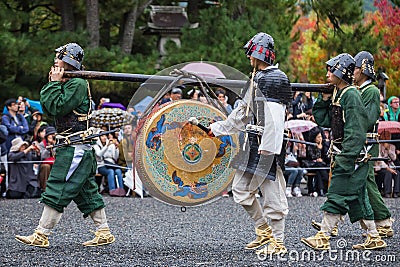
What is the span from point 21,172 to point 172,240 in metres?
5.02

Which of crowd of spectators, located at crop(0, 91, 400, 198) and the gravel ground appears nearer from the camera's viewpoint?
the gravel ground

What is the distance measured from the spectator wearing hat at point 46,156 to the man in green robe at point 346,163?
233 inches

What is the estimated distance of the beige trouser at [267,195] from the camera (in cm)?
604

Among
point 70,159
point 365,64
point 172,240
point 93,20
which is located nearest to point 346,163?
point 365,64

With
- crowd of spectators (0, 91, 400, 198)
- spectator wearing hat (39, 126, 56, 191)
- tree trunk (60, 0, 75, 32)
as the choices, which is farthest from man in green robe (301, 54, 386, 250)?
tree trunk (60, 0, 75, 32)

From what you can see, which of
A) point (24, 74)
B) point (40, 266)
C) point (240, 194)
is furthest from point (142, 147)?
point (24, 74)

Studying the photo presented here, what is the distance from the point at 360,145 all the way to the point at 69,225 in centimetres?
360

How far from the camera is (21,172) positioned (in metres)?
11.4

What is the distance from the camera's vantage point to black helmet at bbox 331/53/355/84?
6430 millimetres

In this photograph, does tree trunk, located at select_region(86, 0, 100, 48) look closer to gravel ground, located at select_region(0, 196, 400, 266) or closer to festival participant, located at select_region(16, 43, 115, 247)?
gravel ground, located at select_region(0, 196, 400, 266)

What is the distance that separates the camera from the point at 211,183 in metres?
6.26

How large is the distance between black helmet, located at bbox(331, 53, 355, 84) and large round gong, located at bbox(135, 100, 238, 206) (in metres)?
1.06

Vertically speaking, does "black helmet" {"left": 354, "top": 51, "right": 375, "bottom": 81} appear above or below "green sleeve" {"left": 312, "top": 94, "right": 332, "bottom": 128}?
above

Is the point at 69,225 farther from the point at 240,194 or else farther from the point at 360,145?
the point at 360,145
